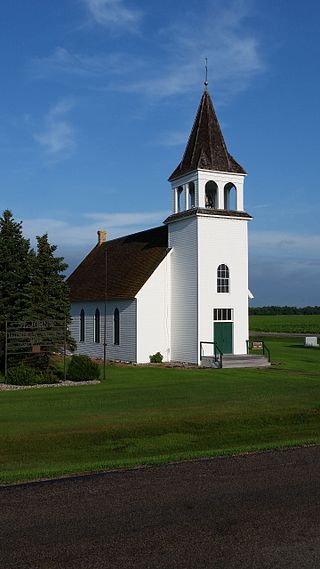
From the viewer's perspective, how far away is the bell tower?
3581cm

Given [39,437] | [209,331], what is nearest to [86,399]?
[39,437]

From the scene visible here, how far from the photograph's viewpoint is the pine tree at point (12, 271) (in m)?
30.0

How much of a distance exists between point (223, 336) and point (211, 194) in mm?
8803

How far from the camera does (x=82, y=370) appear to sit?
27297 millimetres

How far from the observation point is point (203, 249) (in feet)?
118

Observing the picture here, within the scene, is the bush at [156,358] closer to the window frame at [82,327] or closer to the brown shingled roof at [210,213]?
the brown shingled roof at [210,213]

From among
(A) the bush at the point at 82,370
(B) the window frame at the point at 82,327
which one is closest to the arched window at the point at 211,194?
(B) the window frame at the point at 82,327

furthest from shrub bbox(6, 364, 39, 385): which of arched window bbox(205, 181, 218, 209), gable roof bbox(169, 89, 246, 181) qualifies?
arched window bbox(205, 181, 218, 209)

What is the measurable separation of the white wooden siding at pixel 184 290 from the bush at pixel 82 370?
934 centimetres

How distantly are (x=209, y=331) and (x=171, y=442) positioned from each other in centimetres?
2213

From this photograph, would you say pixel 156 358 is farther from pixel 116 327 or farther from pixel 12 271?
pixel 12 271

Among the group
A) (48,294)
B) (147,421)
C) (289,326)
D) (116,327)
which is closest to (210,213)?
(116,327)

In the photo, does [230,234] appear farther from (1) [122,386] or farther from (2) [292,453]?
(2) [292,453]

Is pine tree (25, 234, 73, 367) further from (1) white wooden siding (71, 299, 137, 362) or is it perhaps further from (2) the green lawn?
(1) white wooden siding (71, 299, 137, 362)
